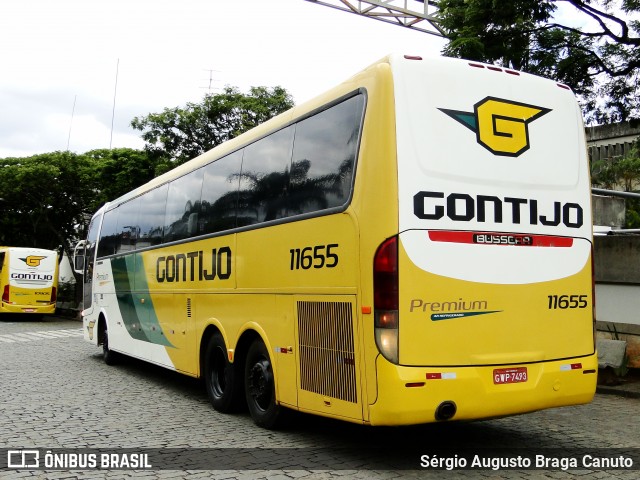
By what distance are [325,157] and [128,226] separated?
7.21 meters

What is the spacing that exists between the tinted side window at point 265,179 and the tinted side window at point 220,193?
218 millimetres

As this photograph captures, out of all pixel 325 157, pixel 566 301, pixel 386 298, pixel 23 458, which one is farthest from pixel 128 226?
pixel 566 301

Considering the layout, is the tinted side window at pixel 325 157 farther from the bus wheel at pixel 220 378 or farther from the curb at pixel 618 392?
the curb at pixel 618 392

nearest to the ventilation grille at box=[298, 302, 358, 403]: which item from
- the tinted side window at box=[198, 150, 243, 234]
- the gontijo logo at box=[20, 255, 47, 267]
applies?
the tinted side window at box=[198, 150, 243, 234]

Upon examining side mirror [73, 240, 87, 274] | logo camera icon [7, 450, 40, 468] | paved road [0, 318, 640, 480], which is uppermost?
side mirror [73, 240, 87, 274]

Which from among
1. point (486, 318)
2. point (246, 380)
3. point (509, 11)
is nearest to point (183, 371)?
point (246, 380)

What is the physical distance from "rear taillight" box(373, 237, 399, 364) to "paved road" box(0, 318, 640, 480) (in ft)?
3.71

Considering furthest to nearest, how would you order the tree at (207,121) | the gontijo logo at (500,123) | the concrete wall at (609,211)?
the tree at (207,121)
the concrete wall at (609,211)
the gontijo logo at (500,123)

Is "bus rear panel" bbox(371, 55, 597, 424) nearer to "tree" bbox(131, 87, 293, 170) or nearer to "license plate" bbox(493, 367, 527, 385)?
"license plate" bbox(493, 367, 527, 385)

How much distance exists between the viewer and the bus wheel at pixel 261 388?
7.45m

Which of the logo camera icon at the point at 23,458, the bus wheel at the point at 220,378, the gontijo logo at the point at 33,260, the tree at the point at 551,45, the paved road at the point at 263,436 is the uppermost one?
the tree at the point at 551,45

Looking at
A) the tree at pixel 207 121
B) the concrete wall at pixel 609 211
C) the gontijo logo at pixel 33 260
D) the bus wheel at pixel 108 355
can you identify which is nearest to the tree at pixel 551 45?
the concrete wall at pixel 609 211

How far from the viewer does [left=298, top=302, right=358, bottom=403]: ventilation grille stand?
5.98 m

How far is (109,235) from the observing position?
1423 cm
